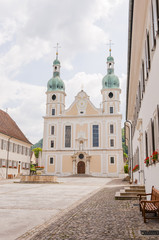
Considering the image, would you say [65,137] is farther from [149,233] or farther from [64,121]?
[149,233]

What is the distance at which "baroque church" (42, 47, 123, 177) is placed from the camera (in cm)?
5167

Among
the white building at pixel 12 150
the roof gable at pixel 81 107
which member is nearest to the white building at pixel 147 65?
the white building at pixel 12 150

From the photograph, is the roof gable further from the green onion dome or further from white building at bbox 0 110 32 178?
white building at bbox 0 110 32 178

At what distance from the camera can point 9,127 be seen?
131 ft

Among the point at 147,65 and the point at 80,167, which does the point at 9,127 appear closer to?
the point at 80,167

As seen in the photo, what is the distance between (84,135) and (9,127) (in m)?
18.2

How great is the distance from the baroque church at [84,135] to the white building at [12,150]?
396 inches

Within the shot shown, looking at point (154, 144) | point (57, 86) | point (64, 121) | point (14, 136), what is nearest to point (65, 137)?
point (64, 121)

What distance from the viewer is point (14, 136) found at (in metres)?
38.6

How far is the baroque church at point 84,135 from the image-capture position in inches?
2034

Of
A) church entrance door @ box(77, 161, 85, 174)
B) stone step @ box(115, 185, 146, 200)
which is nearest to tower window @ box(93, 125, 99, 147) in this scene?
church entrance door @ box(77, 161, 85, 174)

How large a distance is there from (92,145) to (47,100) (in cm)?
1447

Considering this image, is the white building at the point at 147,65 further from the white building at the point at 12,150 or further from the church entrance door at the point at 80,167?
the church entrance door at the point at 80,167

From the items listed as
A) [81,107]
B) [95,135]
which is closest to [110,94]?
[81,107]
